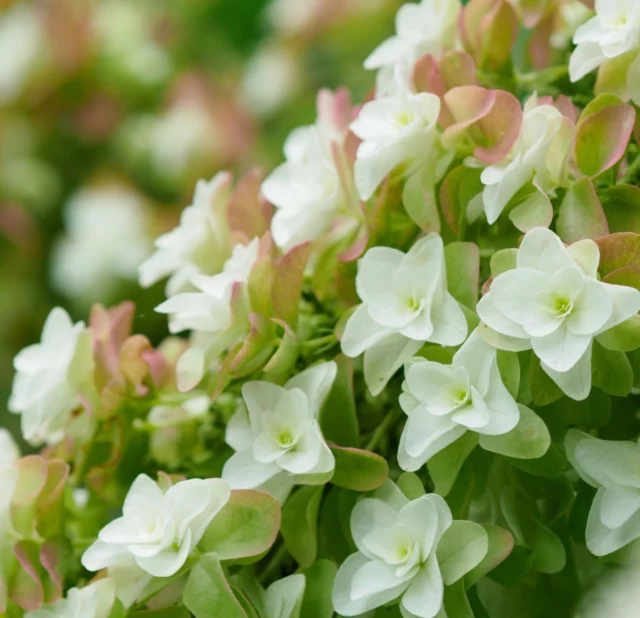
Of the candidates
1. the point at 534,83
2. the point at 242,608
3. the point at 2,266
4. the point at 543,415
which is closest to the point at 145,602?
the point at 242,608

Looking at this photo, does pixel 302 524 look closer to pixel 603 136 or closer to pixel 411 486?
pixel 411 486

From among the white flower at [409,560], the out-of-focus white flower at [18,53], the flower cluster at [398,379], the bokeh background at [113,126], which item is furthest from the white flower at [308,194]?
the out-of-focus white flower at [18,53]

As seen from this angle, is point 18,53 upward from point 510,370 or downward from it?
downward

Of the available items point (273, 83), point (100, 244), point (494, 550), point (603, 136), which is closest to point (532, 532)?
point (494, 550)

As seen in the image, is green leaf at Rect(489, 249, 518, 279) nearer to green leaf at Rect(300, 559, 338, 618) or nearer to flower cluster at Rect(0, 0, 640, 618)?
flower cluster at Rect(0, 0, 640, 618)

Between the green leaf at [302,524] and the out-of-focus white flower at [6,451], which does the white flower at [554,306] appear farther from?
the out-of-focus white flower at [6,451]

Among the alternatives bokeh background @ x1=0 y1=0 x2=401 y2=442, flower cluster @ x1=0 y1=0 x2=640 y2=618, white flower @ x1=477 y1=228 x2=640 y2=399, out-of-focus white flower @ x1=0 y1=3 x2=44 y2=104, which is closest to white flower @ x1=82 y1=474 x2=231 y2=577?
flower cluster @ x1=0 y1=0 x2=640 y2=618

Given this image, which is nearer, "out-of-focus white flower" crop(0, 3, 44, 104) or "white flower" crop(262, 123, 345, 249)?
"white flower" crop(262, 123, 345, 249)
